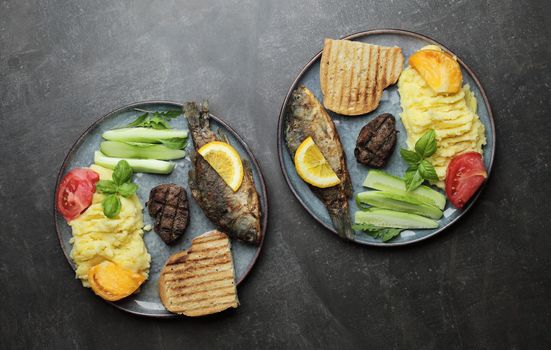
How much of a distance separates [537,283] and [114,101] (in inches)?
160

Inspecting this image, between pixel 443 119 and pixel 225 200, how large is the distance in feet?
6.21

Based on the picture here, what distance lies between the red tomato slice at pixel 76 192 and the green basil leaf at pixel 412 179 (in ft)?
8.61

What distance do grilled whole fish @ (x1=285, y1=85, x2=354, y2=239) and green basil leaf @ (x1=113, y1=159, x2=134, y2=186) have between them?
54.1 inches

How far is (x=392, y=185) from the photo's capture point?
4.87 metres

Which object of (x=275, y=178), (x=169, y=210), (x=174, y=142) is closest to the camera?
(x=169, y=210)

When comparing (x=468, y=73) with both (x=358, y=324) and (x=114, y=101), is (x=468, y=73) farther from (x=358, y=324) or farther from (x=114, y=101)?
(x=114, y=101)

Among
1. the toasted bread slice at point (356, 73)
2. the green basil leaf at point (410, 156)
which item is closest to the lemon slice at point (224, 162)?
the toasted bread slice at point (356, 73)

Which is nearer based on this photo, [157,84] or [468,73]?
[468,73]

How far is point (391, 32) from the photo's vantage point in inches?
193

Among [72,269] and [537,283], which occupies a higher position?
[72,269]

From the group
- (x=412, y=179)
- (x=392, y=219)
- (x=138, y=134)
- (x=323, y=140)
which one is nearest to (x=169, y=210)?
(x=138, y=134)

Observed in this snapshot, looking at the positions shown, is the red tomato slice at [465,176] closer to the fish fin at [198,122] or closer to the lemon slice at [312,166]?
the lemon slice at [312,166]

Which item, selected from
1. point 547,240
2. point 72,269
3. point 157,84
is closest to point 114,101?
point 157,84

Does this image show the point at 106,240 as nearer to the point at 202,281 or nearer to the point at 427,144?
the point at 202,281
